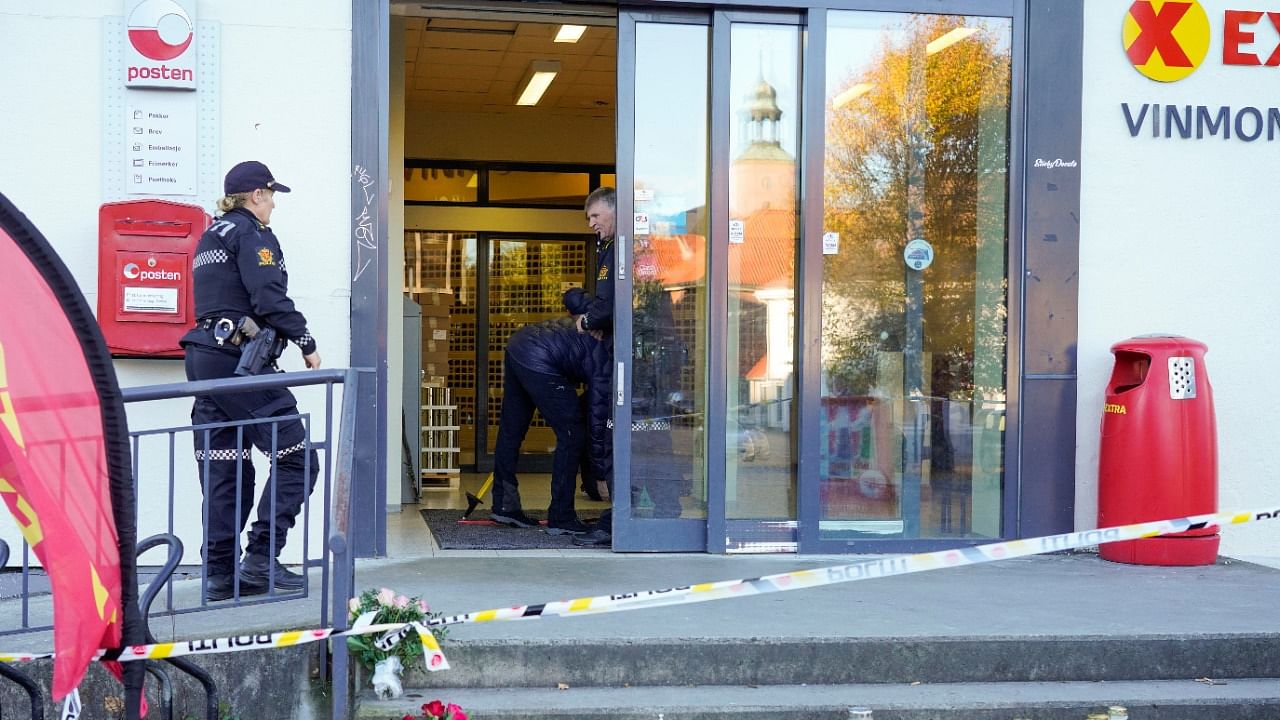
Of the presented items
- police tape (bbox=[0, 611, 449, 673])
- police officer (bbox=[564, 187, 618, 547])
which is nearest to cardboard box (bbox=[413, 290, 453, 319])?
police officer (bbox=[564, 187, 618, 547])

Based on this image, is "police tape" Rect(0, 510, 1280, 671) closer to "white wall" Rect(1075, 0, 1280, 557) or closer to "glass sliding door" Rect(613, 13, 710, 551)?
"glass sliding door" Rect(613, 13, 710, 551)

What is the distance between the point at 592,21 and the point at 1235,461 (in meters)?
3.89

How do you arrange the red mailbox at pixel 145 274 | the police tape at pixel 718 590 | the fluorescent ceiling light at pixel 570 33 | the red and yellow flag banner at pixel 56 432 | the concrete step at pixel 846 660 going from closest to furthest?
the red and yellow flag banner at pixel 56 432, the police tape at pixel 718 590, the concrete step at pixel 846 660, the red mailbox at pixel 145 274, the fluorescent ceiling light at pixel 570 33

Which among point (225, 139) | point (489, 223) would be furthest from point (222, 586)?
point (489, 223)

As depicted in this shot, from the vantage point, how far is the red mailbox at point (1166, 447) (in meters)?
5.86

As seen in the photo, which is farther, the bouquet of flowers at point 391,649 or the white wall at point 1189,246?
the white wall at point 1189,246

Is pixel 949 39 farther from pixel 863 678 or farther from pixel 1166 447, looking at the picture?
pixel 863 678

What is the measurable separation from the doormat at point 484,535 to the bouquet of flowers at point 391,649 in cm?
207

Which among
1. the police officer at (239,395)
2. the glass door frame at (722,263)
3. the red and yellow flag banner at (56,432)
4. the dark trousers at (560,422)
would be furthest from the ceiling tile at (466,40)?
the red and yellow flag banner at (56,432)

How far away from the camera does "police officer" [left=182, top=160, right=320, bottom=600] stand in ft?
15.6

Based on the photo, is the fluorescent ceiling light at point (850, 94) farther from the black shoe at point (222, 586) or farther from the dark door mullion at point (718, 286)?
the black shoe at point (222, 586)

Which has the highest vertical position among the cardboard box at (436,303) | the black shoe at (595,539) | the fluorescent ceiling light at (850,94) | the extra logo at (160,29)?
the extra logo at (160,29)

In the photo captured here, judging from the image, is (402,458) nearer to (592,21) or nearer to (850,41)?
(592,21)

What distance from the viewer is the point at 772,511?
6.21 m
